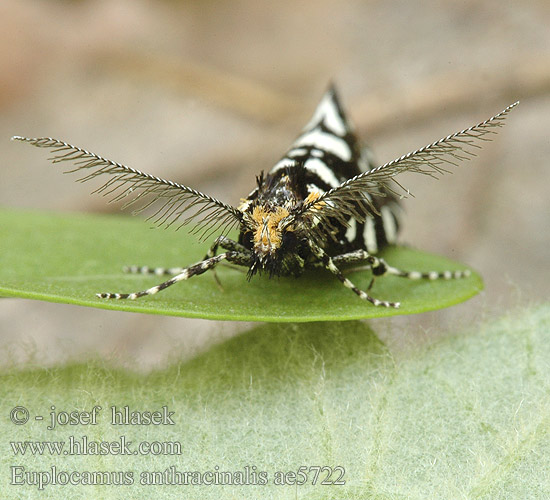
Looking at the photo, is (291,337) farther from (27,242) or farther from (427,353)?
(27,242)

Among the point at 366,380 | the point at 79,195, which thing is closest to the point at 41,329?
the point at 79,195

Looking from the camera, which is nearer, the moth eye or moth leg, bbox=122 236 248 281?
the moth eye

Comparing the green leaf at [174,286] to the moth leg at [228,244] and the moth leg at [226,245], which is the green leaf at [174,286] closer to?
the moth leg at [226,245]

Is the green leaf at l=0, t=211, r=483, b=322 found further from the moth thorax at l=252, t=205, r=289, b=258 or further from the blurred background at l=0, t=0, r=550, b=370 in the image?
the blurred background at l=0, t=0, r=550, b=370

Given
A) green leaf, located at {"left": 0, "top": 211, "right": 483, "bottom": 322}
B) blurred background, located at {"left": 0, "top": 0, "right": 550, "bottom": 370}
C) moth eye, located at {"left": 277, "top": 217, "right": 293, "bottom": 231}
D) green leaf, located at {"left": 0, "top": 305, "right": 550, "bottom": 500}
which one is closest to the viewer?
green leaf, located at {"left": 0, "top": 305, "right": 550, "bottom": 500}

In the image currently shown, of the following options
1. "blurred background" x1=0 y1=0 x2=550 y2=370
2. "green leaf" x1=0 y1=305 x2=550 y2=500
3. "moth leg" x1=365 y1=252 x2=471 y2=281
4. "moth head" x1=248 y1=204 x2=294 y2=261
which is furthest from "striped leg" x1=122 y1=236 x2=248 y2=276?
"blurred background" x1=0 y1=0 x2=550 y2=370

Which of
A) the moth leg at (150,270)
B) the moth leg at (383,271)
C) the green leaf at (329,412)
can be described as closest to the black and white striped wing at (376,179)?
the moth leg at (383,271)
